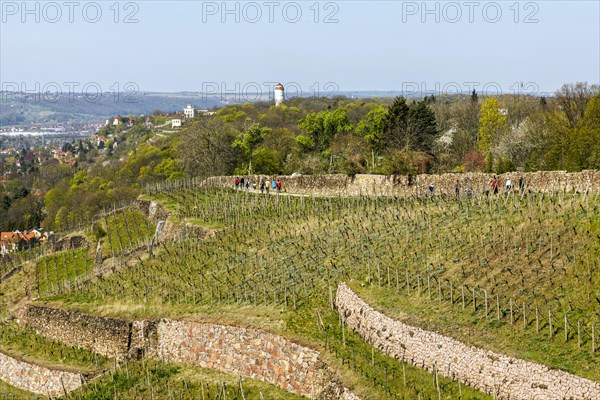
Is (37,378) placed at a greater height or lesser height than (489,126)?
lesser

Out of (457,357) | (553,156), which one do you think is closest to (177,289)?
(457,357)

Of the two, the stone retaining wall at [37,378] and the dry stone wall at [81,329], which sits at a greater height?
the dry stone wall at [81,329]

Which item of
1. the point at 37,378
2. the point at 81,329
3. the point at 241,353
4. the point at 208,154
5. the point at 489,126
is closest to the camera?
the point at 241,353

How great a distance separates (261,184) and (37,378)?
23541mm

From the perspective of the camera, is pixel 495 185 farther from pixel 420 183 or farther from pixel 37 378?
pixel 37 378

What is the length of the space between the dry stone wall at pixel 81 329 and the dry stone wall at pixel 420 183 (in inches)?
706

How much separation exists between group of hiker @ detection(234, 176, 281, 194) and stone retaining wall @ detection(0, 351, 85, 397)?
67.6ft

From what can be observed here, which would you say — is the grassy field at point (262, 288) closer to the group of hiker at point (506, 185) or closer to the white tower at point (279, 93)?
the group of hiker at point (506, 185)

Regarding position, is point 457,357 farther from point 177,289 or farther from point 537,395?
point 177,289

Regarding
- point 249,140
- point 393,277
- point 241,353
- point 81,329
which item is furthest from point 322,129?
point 241,353

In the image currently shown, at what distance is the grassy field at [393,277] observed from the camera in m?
19.9

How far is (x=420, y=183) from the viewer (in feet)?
140

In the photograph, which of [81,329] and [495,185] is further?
[495,185]

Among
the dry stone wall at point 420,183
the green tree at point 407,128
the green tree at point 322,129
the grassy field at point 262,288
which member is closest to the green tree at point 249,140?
the green tree at point 322,129
